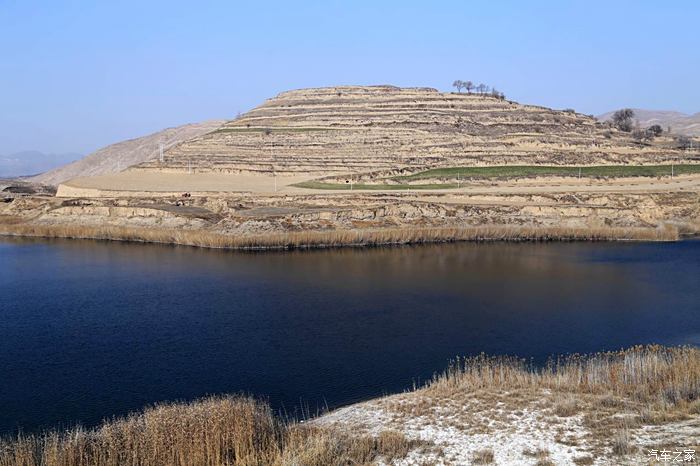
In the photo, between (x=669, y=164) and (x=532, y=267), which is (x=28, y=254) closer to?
(x=532, y=267)

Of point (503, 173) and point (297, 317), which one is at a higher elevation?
point (503, 173)

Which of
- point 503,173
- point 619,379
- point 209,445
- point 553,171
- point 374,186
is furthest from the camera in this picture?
point 553,171

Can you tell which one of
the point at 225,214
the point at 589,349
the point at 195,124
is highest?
the point at 195,124

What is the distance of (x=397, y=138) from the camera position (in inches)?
2301

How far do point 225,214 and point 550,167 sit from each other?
25572 millimetres

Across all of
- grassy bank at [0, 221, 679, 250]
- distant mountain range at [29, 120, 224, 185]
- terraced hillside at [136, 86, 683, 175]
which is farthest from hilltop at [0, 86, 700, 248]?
distant mountain range at [29, 120, 224, 185]

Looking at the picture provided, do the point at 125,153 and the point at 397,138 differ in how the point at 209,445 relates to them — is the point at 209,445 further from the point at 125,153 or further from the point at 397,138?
the point at 125,153

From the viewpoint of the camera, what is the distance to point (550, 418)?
35.3ft

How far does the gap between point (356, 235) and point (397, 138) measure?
2634 cm

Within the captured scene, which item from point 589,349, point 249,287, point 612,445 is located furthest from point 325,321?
point 612,445

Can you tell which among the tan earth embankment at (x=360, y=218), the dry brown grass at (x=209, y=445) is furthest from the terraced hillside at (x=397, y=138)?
the dry brown grass at (x=209, y=445)

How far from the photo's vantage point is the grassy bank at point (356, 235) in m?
33.0

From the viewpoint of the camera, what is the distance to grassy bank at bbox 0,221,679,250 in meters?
33.0

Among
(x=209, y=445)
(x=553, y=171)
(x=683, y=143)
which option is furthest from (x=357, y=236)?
(x=683, y=143)
